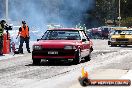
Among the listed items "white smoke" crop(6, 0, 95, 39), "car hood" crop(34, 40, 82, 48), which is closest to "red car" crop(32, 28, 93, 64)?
"car hood" crop(34, 40, 82, 48)

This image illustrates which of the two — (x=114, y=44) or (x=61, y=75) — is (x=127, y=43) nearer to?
(x=114, y=44)

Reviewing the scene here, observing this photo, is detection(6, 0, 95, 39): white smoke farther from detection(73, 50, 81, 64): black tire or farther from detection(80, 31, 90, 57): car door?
detection(73, 50, 81, 64): black tire

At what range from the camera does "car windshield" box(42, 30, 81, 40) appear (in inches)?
740

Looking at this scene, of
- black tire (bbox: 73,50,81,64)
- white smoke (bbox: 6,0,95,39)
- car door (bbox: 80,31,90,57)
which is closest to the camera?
black tire (bbox: 73,50,81,64)

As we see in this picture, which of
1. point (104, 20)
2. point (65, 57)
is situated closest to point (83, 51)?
point (65, 57)

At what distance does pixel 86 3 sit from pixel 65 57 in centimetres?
5494

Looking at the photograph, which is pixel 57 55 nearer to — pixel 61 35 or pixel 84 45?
pixel 61 35

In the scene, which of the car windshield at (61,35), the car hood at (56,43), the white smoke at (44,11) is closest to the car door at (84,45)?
the car windshield at (61,35)

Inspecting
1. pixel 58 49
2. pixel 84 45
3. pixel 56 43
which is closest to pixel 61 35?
pixel 84 45

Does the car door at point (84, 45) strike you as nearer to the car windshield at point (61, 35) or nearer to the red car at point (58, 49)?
the red car at point (58, 49)

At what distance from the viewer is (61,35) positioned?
19.0 m

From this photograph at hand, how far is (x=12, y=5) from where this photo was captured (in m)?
72.2

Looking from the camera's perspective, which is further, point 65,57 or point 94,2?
point 94,2

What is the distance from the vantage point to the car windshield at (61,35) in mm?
18797
